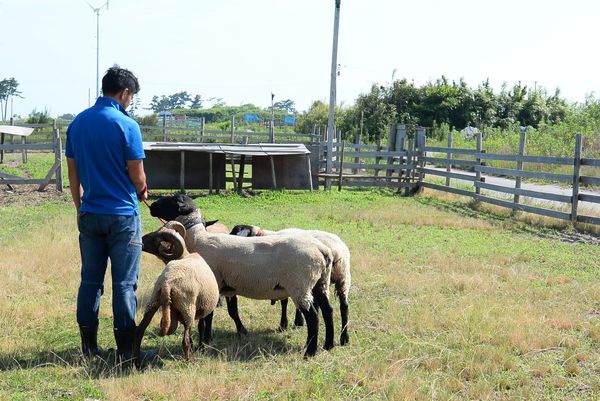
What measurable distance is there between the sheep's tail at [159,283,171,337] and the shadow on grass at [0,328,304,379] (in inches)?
14.5

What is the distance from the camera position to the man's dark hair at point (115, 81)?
16.5 feet

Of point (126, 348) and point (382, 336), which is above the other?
point (126, 348)

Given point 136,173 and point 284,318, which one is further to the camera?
point 284,318

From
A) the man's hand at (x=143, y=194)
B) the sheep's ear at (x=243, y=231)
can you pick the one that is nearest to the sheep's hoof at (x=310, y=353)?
the sheep's ear at (x=243, y=231)

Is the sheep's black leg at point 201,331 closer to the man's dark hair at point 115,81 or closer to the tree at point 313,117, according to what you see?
the man's dark hair at point 115,81

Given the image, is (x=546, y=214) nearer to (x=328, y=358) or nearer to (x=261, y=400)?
(x=328, y=358)

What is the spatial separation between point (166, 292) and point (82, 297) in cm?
70

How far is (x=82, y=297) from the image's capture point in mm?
5188

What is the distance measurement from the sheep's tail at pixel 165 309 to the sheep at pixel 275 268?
81cm

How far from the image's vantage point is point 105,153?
4930 mm

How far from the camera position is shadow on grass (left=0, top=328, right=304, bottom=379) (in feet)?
16.5

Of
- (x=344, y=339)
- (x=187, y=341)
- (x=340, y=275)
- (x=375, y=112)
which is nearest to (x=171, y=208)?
(x=187, y=341)

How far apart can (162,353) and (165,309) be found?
2.34 feet

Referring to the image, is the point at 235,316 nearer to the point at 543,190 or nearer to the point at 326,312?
the point at 326,312
